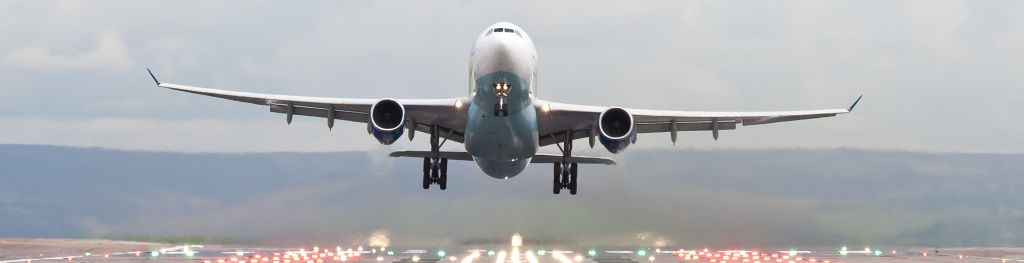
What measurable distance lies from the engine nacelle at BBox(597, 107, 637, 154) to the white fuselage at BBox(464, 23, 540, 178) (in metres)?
1.93

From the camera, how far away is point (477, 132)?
33156mm

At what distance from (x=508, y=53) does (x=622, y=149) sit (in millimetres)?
5460

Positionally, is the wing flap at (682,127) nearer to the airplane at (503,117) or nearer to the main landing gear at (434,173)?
the airplane at (503,117)

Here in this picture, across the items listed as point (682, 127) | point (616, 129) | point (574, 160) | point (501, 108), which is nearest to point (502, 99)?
point (501, 108)

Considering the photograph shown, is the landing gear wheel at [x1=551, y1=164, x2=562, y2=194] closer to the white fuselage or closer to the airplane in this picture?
the airplane

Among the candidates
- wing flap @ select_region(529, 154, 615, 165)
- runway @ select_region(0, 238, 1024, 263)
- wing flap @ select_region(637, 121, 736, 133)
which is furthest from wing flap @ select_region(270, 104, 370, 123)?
wing flap @ select_region(637, 121, 736, 133)

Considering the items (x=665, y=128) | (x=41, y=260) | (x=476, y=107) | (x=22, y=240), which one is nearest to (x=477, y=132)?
(x=476, y=107)

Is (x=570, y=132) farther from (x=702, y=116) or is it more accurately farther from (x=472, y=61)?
(x=472, y=61)

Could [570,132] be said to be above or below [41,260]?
above

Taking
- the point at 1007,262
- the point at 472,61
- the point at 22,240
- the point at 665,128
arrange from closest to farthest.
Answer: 1. the point at 472,61
2. the point at 665,128
3. the point at 1007,262
4. the point at 22,240

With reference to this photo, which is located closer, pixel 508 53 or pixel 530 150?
pixel 508 53

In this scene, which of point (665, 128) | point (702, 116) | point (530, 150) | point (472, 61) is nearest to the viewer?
point (472, 61)

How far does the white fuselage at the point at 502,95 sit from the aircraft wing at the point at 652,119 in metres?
1.43

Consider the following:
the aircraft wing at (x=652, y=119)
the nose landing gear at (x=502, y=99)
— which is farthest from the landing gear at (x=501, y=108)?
the aircraft wing at (x=652, y=119)
